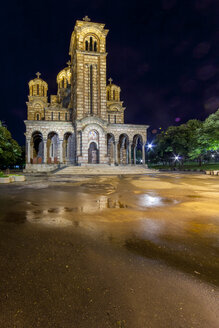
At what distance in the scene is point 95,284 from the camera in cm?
220

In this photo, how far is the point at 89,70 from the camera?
121ft

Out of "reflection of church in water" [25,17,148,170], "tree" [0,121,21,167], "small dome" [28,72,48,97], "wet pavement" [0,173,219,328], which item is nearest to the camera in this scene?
"wet pavement" [0,173,219,328]

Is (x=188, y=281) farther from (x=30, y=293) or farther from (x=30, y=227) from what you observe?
(x=30, y=227)

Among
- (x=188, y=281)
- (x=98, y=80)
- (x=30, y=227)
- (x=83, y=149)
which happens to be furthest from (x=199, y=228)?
(x=98, y=80)

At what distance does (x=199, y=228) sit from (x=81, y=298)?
325cm

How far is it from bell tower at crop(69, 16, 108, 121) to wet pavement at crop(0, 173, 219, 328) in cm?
3365

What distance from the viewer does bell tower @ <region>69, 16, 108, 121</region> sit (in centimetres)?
3562

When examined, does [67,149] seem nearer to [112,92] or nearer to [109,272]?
[112,92]

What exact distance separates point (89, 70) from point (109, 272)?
133 ft

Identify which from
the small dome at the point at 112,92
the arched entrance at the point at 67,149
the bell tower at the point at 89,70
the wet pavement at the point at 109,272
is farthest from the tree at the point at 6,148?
the small dome at the point at 112,92

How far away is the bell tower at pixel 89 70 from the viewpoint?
117ft

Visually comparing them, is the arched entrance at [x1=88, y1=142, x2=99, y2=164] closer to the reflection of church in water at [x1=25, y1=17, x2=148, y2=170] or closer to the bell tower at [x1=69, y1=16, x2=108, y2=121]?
the reflection of church in water at [x1=25, y1=17, x2=148, y2=170]

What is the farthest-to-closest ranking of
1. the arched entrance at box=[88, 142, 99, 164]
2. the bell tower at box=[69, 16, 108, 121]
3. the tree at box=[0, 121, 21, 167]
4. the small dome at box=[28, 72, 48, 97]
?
1. the small dome at box=[28, 72, 48, 97]
2. the arched entrance at box=[88, 142, 99, 164]
3. the bell tower at box=[69, 16, 108, 121]
4. the tree at box=[0, 121, 21, 167]

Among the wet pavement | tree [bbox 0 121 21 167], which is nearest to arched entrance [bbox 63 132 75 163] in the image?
tree [bbox 0 121 21 167]
